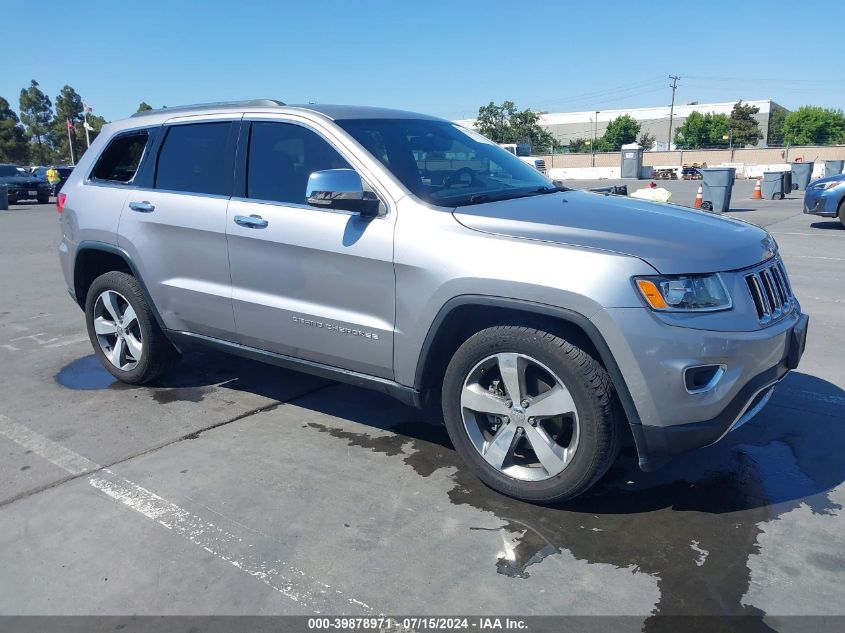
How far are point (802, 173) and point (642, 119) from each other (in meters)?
97.4

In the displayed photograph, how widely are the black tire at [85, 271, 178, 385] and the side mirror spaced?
6.33 feet

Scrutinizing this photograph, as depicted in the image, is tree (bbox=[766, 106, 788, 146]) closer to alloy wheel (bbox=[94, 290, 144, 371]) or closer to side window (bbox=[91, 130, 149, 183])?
side window (bbox=[91, 130, 149, 183])

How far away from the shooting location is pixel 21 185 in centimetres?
2741

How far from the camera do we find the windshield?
3611mm

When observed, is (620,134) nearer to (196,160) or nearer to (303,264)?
(196,160)

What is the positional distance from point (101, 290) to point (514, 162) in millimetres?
3091

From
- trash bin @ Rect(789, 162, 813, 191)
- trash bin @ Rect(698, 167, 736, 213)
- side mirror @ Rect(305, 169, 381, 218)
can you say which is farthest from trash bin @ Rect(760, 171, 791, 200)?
side mirror @ Rect(305, 169, 381, 218)

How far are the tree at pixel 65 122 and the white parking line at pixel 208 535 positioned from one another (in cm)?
8990

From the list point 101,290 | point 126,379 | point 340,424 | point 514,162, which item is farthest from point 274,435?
point 514,162

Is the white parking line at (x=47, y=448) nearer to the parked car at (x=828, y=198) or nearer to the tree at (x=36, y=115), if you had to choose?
the parked car at (x=828, y=198)

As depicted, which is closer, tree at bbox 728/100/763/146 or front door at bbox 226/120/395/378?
front door at bbox 226/120/395/378

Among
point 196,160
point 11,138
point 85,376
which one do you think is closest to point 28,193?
point 85,376

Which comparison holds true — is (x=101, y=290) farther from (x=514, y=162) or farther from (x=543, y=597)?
(x=543, y=597)

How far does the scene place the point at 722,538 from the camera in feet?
9.71
